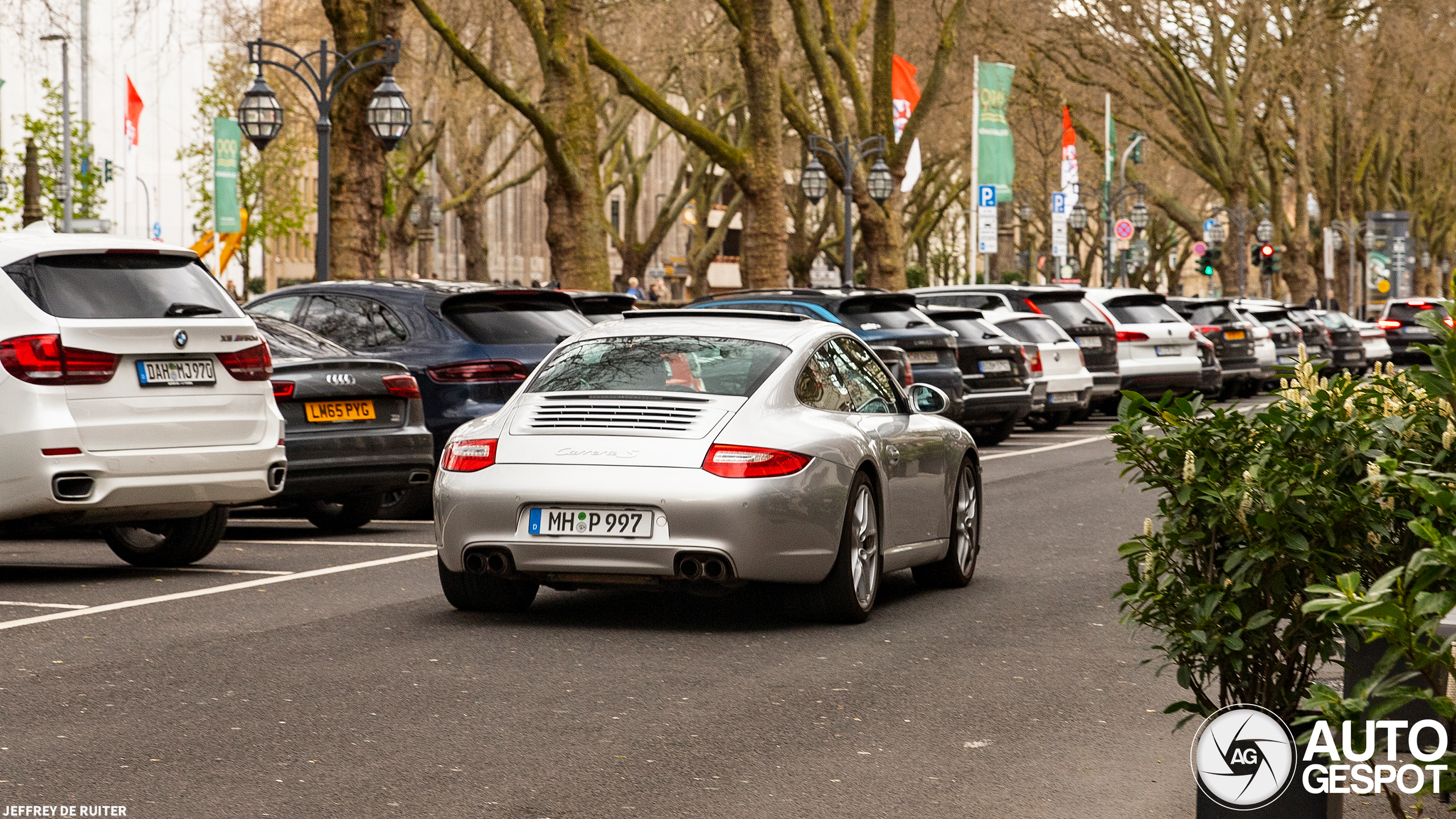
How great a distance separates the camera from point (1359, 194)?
75.8m

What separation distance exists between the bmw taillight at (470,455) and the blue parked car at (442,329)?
4768 millimetres

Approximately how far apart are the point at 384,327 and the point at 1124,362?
50.4 feet

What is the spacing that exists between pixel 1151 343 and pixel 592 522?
67.2 feet

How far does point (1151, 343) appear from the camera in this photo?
27.8m

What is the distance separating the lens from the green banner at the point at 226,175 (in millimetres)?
32969

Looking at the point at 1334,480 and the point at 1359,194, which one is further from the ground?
the point at 1359,194

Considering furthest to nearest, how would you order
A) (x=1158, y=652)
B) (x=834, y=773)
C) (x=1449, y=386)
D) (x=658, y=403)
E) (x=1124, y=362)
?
(x=1124, y=362) → (x=658, y=403) → (x=1158, y=652) → (x=834, y=773) → (x=1449, y=386)

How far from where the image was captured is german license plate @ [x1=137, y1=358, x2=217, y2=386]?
9.97 m

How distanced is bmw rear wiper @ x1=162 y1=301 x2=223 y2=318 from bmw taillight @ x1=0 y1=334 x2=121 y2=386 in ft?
1.81

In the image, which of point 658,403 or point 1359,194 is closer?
point 658,403

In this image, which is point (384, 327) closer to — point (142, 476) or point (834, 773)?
point (142, 476)

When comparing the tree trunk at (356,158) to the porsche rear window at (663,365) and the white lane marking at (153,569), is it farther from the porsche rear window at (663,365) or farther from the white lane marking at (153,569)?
the porsche rear window at (663,365)

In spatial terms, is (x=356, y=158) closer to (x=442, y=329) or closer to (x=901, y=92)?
(x=442, y=329)

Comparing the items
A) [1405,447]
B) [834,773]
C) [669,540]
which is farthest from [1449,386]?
[669,540]
